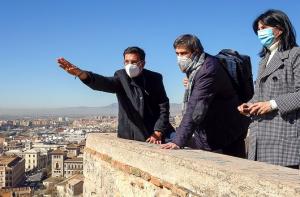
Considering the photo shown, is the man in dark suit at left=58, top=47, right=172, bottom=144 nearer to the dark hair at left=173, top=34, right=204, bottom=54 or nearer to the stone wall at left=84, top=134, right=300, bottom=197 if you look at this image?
the stone wall at left=84, top=134, right=300, bottom=197

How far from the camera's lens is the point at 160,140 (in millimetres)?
4625

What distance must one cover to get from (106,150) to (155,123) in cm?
52

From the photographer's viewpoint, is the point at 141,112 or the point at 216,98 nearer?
the point at 216,98

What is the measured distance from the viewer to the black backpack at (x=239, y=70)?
3830 millimetres

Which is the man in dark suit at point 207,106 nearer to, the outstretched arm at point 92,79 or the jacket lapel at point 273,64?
the jacket lapel at point 273,64

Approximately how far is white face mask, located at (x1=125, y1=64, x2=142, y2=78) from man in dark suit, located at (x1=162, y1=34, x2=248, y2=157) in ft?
2.64

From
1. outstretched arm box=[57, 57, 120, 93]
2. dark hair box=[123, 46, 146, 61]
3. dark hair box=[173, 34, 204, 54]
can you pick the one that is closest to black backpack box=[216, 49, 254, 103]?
dark hair box=[173, 34, 204, 54]

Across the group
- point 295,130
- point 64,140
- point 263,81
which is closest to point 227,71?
point 263,81

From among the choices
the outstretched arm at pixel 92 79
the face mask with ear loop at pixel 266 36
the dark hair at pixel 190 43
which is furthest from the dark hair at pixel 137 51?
the face mask with ear loop at pixel 266 36

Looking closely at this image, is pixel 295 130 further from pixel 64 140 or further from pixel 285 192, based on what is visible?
pixel 64 140

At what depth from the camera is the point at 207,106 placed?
3.71 metres

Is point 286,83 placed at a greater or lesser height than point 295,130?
greater

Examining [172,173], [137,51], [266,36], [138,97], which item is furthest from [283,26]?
[138,97]

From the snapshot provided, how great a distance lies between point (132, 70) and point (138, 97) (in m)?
0.28
